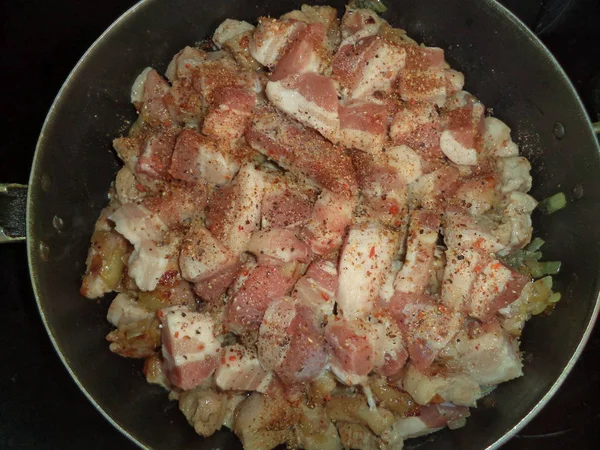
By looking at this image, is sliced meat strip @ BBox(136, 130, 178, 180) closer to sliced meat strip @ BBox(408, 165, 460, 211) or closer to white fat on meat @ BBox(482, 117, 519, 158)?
sliced meat strip @ BBox(408, 165, 460, 211)

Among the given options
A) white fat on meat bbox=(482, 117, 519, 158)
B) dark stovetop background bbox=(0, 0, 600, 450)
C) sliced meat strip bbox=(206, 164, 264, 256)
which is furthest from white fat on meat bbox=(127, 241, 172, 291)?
white fat on meat bbox=(482, 117, 519, 158)

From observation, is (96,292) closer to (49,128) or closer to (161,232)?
(161,232)

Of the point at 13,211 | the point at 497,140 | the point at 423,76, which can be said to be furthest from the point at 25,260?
the point at 497,140

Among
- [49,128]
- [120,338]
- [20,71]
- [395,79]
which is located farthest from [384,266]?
[20,71]

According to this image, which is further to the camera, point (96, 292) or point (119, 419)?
point (96, 292)

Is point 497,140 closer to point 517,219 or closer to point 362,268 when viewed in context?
point 517,219

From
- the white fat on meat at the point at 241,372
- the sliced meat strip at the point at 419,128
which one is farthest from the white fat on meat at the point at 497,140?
the white fat on meat at the point at 241,372
